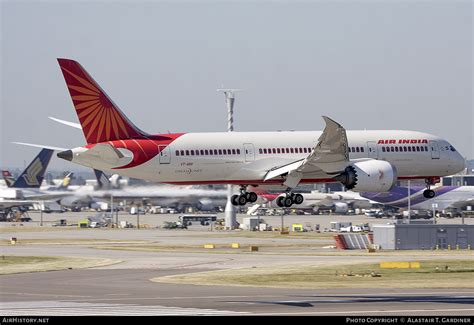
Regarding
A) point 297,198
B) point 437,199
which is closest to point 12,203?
point 437,199

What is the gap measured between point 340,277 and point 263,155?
637 inches

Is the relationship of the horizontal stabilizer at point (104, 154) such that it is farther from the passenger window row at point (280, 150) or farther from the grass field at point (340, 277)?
the passenger window row at point (280, 150)

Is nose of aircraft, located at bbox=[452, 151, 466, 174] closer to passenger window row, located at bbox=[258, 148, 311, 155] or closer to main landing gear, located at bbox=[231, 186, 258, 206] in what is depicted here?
passenger window row, located at bbox=[258, 148, 311, 155]

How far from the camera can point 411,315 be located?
134 feet

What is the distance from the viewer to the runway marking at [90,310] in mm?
42000

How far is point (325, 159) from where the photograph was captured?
7519 cm

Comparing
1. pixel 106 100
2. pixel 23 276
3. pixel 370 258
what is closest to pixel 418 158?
pixel 370 258

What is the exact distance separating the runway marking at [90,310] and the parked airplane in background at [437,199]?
131 meters

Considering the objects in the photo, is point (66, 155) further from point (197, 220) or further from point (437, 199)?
point (437, 199)

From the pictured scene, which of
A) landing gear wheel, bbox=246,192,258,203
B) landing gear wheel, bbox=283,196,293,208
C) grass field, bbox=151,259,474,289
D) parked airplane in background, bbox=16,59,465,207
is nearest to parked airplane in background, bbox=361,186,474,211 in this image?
parked airplane in background, bbox=16,59,465,207

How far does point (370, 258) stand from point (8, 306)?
141ft

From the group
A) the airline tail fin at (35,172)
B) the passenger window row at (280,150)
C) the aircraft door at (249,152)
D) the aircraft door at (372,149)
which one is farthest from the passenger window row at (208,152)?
the airline tail fin at (35,172)

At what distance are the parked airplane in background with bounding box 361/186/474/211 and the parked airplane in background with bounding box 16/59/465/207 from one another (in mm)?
94471

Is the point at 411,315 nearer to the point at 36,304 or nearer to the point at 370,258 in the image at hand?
the point at 36,304
